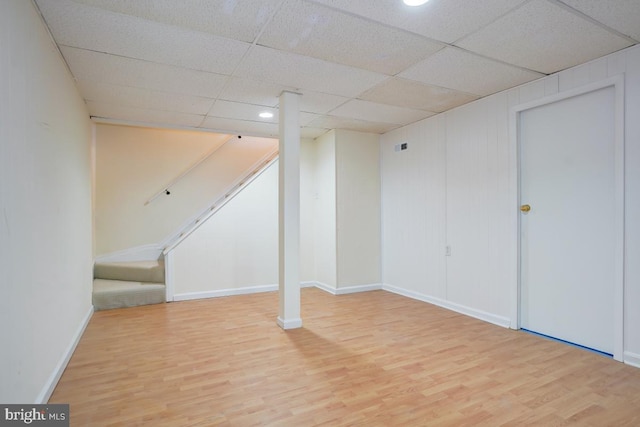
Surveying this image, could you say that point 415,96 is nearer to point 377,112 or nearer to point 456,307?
point 377,112

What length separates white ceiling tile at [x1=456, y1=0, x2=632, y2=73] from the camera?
221 centimetres

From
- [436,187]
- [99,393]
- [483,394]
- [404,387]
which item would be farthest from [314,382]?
[436,187]

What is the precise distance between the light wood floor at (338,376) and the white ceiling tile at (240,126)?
2.67m

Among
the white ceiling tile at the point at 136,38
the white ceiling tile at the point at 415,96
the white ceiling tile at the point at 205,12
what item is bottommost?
the white ceiling tile at the point at 415,96

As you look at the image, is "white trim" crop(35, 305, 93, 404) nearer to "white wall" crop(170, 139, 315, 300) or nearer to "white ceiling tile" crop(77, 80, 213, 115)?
"white wall" crop(170, 139, 315, 300)

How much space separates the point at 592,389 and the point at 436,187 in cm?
270

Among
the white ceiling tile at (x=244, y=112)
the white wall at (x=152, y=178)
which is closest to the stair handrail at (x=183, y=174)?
the white wall at (x=152, y=178)

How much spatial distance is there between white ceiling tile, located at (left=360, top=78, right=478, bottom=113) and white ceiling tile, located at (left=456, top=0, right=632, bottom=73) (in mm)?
779

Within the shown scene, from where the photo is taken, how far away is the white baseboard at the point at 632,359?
258 centimetres

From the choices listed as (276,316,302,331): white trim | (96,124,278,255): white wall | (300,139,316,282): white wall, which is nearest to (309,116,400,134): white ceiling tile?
(300,139,316,282): white wall

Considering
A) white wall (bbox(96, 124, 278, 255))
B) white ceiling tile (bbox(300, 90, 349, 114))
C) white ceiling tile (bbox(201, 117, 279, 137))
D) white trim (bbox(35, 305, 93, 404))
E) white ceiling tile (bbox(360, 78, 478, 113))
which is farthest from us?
white wall (bbox(96, 124, 278, 255))

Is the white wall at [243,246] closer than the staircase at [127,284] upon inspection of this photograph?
No

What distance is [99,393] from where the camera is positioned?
2252 mm

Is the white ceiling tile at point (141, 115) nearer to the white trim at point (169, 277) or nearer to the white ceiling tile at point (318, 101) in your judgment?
the white ceiling tile at point (318, 101)
